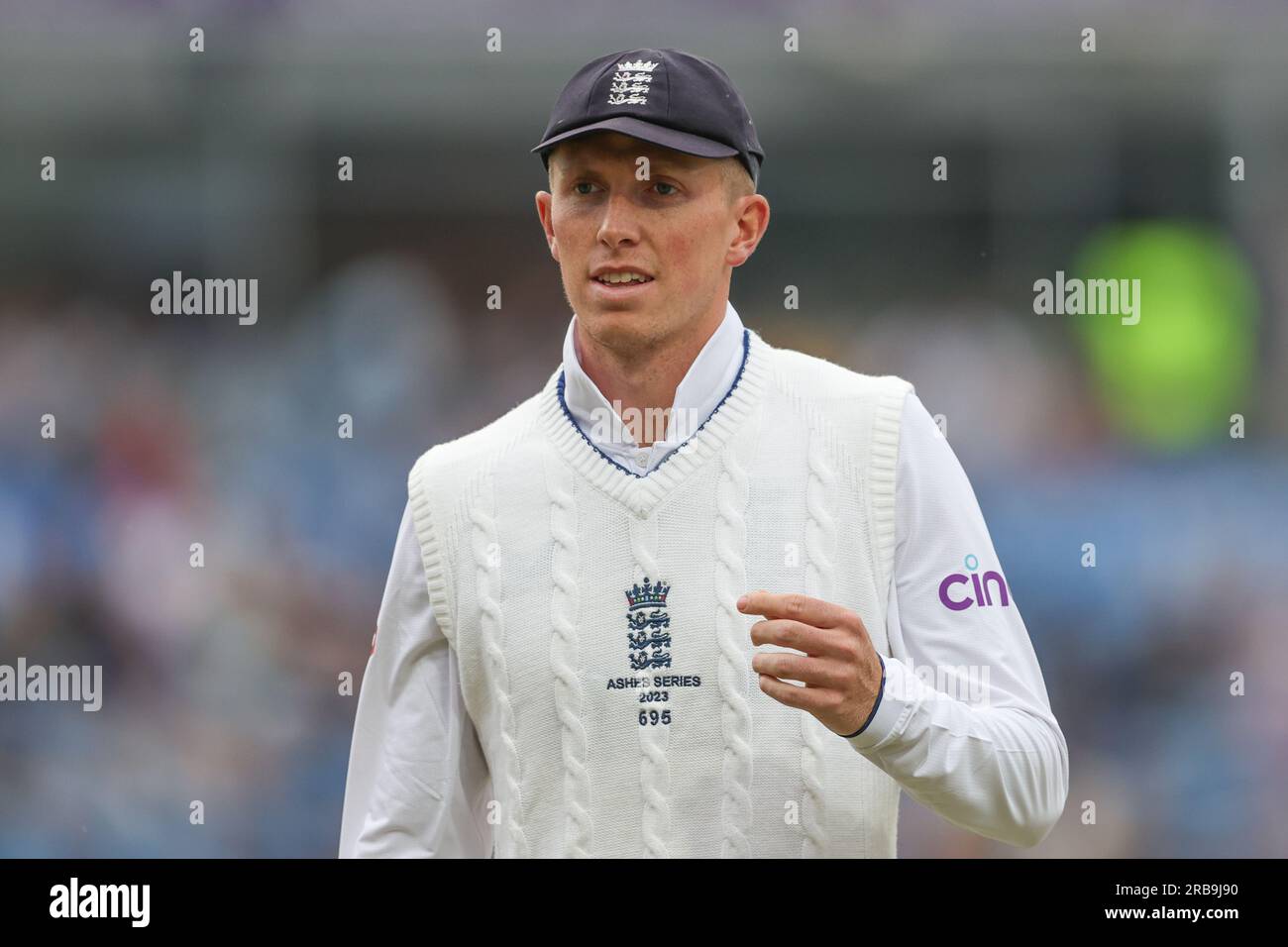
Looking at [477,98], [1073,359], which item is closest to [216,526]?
[477,98]

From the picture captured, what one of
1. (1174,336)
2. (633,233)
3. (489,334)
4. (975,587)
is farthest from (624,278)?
(1174,336)

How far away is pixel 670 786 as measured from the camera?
6.91ft

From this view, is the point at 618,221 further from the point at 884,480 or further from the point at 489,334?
the point at 489,334

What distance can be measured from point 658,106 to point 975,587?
30.6 inches

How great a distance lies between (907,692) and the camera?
1.88 meters

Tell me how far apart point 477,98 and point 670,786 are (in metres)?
3.32

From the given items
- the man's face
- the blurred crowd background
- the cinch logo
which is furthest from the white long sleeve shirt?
the blurred crowd background

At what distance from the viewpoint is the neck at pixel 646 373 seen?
7.25 ft

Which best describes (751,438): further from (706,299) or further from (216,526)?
(216,526)

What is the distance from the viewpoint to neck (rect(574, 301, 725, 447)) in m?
2.21

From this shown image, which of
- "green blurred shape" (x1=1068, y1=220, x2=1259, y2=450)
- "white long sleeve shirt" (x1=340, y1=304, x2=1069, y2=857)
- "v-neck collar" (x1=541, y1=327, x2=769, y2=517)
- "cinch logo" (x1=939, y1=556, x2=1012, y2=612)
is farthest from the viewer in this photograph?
"green blurred shape" (x1=1068, y1=220, x2=1259, y2=450)

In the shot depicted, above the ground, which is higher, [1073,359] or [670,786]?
[1073,359]

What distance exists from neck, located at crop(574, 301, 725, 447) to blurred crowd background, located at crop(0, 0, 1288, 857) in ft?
8.82

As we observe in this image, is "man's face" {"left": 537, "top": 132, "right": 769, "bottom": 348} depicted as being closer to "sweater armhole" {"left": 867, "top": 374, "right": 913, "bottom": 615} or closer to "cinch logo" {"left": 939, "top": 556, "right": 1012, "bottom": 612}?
"sweater armhole" {"left": 867, "top": 374, "right": 913, "bottom": 615}
